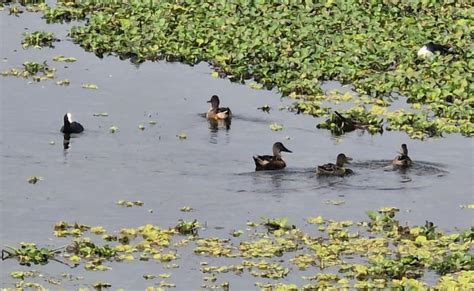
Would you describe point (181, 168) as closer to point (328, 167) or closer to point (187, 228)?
point (328, 167)

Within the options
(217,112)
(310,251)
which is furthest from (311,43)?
(310,251)

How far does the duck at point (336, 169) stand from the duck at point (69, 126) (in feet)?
16.6

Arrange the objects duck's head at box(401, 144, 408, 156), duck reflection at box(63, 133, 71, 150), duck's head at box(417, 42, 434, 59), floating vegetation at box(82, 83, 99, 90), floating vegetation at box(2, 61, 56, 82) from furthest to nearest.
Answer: floating vegetation at box(2, 61, 56, 82), duck's head at box(417, 42, 434, 59), floating vegetation at box(82, 83, 99, 90), duck reflection at box(63, 133, 71, 150), duck's head at box(401, 144, 408, 156)

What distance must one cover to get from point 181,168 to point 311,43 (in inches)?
353

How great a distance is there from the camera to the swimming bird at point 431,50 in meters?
29.9

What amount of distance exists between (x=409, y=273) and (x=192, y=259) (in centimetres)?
273

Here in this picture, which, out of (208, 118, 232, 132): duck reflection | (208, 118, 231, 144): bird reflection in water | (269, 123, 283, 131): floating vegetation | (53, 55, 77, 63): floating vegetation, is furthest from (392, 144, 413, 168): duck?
(53, 55, 77, 63): floating vegetation

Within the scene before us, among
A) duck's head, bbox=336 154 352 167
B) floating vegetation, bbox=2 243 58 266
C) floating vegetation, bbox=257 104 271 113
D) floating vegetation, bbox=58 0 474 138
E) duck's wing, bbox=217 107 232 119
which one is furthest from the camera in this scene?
floating vegetation, bbox=58 0 474 138

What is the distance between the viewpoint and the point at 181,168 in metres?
23.1

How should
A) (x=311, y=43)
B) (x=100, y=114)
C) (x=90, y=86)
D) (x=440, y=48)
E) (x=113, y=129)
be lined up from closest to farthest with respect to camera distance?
(x=113, y=129) → (x=100, y=114) → (x=90, y=86) → (x=440, y=48) → (x=311, y=43)

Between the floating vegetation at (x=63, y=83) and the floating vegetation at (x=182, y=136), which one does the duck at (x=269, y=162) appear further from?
the floating vegetation at (x=63, y=83)

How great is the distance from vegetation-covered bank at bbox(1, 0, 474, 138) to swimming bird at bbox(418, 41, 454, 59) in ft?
0.77

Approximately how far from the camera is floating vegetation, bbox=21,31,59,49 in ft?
111

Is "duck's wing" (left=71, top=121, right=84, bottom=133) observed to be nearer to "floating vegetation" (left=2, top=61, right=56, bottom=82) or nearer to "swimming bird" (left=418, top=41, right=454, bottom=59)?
"floating vegetation" (left=2, top=61, right=56, bottom=82)
